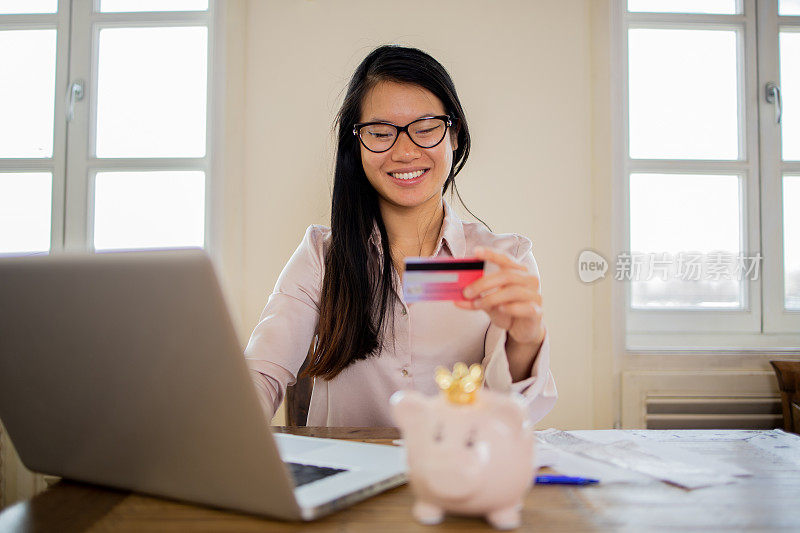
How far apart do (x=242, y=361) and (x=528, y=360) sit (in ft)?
2.05

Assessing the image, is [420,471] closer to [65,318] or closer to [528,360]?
[65,318]

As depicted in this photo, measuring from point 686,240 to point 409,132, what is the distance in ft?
5.04

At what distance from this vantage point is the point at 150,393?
523 mm

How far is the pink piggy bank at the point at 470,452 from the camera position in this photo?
1.50ft

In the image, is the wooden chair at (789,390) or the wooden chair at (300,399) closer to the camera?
the wooden chair at (300,399)

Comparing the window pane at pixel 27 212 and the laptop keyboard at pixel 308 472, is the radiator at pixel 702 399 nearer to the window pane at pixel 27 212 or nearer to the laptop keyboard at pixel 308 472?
the laptop keyboard at pixel 308 472

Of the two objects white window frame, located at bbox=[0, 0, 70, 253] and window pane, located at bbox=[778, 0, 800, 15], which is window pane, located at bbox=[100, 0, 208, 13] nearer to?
white window frame, located at bbox=[0, 0, 70, 253]

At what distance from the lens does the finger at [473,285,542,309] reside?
0.69 metres

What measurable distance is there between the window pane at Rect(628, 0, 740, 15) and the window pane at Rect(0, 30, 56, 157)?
2392 mm

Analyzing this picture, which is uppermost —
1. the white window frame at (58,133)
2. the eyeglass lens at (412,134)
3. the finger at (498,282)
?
the white window frame at (58,133)

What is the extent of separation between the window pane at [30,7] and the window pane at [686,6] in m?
2.36

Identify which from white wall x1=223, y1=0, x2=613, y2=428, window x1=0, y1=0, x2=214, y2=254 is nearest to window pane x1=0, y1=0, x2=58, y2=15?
window x1=0, y1=0, x2=214, y2=254

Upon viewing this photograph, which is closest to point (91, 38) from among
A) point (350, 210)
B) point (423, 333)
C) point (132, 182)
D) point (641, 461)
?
point (132, 182)

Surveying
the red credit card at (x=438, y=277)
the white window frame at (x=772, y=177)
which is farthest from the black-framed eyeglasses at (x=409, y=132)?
the white window frame at (x=772, y=177)
